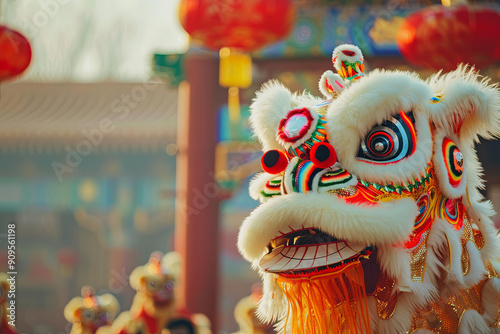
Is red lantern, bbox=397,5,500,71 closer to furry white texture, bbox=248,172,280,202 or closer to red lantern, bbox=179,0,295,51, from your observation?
red lantern, bbox=179,0,295,51

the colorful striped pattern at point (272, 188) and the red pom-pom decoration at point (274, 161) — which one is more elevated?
the red pom-pom decoration at point (274, 161)

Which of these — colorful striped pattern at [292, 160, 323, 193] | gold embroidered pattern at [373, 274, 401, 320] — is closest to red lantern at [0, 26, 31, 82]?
colorful striped pattern at [292, 160, 323, 193]

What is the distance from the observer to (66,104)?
271 inches

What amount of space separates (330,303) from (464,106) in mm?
432

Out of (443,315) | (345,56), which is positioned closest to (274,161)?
(345,56)

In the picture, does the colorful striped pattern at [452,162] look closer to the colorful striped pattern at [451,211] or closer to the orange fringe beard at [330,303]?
the colorful striped pattern at [451,211]

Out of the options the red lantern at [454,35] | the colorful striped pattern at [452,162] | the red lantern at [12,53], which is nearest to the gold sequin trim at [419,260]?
the colorful striped pattern at [452,162]

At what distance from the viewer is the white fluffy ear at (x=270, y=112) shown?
128 centimetres

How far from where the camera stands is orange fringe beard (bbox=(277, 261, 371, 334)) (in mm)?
1125

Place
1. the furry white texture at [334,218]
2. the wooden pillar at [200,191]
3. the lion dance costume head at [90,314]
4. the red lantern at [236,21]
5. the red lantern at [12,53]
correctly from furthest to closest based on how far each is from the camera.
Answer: the wooden pillar at [200,191], the lion dance costume head at [90,314], the red lantern at [236,21], the red lantern at [12,53], the furry white texture at [334,218]

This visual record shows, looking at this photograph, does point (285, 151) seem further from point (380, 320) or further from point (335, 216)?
point (380, 320)

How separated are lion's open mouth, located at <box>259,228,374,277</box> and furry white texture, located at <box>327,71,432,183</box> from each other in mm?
122

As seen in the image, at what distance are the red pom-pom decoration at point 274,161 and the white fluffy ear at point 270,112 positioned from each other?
0.11 meters

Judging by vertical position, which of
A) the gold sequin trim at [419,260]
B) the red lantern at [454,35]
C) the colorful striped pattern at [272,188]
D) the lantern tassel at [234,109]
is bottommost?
the gold sequin trim at [419,260]
